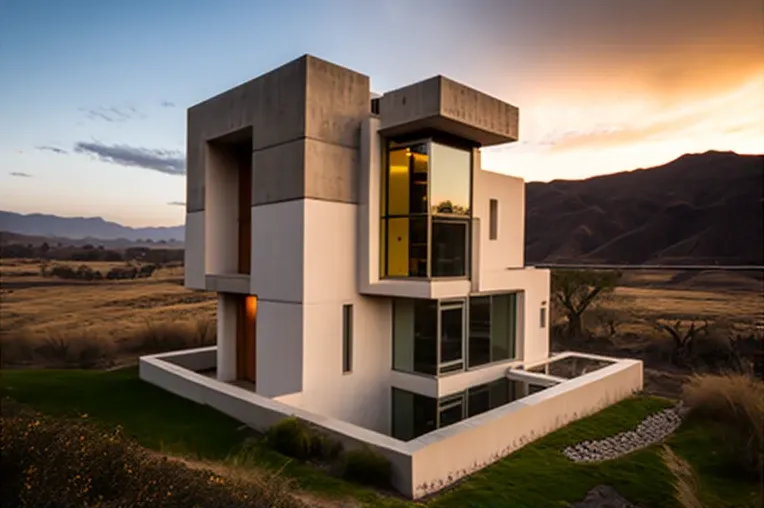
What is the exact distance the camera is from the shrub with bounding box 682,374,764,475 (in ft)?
22.3

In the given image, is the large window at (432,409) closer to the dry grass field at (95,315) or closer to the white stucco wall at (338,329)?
the white stucco wall at (338,329)

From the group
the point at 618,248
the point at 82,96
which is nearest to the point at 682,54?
the point at 82,96

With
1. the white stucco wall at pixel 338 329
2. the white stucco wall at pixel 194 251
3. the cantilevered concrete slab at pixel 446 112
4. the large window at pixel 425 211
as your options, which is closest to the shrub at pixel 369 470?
the white stucco wall at pixel 338 329

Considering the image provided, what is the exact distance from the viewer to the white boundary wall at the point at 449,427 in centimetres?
588

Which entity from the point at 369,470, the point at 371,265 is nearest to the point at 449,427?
the point at 369,470

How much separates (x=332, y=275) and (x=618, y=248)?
1758 inches

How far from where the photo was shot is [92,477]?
387cm

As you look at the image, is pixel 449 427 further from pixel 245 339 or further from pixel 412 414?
pixel 245 339

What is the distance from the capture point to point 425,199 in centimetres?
873

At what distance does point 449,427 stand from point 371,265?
3.58 meters

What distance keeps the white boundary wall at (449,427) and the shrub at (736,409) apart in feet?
5.64

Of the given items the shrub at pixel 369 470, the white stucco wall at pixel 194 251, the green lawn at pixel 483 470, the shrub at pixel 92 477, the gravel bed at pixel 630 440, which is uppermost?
the white stucco wall at pixel 194 251

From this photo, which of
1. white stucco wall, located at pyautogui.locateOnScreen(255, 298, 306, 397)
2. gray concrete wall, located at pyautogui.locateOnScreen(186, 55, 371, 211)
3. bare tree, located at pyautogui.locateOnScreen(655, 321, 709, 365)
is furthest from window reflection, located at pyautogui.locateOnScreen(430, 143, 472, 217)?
bare tree, located at pyautogui.locateOnScreen(655, 321, 709, 365)

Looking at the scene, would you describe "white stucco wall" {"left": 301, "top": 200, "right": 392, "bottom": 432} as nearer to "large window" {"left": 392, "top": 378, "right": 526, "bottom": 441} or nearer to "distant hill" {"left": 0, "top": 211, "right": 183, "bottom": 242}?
"large window" {"left": 392, "top": 378, "right": 526, "bottom": 441}
